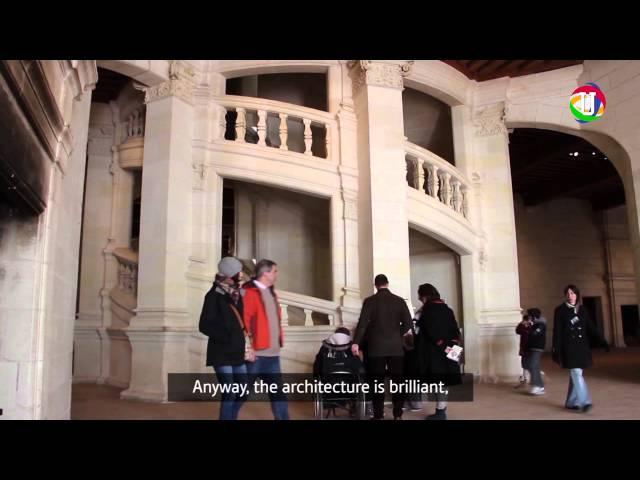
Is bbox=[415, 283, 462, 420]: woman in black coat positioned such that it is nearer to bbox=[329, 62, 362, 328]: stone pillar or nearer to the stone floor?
the stone floor

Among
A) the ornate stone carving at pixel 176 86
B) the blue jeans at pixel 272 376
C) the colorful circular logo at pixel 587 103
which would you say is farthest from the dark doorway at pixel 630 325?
the blue jeans at pixel 272 376

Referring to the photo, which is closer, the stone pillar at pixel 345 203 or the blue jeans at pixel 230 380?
the blue jeans at pixel 230 380

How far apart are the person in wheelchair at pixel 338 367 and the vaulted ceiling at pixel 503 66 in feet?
20.0

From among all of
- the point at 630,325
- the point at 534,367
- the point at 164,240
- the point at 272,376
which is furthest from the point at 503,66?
the point at 630,325

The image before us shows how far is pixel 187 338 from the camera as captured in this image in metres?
6.77

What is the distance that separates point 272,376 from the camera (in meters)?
3.95

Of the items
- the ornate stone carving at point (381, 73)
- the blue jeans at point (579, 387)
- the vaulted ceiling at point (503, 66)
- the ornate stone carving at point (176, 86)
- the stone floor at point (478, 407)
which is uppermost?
the vaulted ceiling at point (503, 66)

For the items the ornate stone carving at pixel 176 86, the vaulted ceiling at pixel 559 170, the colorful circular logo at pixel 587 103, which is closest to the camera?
the ornate stone carving at pixel 176 86

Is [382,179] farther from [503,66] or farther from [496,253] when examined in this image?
[503,66]

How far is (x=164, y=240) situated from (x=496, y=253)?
592 centimetres

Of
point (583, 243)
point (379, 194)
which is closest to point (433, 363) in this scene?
point (379, 194)

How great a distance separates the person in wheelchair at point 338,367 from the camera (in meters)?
5.22

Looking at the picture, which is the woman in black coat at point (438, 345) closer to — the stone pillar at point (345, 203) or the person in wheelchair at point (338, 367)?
the person in wheelchair at point (338, 367)
